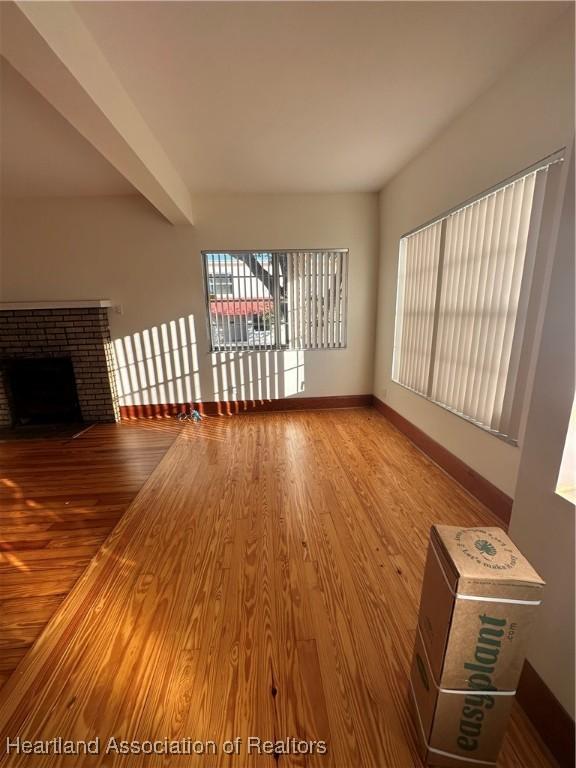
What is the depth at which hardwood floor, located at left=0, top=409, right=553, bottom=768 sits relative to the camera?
3.18ft

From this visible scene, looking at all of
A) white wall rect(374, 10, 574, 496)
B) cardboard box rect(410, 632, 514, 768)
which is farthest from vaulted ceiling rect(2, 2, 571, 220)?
cardboard box rect(410, 632, 514, 768)

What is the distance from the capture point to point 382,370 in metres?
3.82

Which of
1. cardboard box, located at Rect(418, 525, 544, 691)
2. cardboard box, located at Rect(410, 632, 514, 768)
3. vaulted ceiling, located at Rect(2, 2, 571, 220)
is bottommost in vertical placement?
cardboard box, located at Rect(410, 632, 514, 768)

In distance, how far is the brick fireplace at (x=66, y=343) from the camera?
11.4ft

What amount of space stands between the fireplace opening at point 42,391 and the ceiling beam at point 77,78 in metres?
2.66

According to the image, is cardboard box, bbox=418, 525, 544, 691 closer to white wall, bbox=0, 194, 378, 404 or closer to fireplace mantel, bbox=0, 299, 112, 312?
white wall, bbox=0, 194, 378, 404

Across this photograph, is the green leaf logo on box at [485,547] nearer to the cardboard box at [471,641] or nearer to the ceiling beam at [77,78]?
the cardboard box at [471,641]

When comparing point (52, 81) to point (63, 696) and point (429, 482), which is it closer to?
point (63, 696)

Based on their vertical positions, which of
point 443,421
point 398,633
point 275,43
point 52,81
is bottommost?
point 398,633

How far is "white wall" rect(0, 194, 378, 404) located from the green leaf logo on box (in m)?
3.23

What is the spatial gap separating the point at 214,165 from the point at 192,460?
276 cm

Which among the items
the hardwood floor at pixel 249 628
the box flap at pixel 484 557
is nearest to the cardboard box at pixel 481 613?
the box flap at pixel 484 557

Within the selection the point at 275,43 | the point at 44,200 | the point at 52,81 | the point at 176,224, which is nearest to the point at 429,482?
the point at 275,43

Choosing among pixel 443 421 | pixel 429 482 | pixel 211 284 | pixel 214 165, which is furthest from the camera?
pixel 211 284
